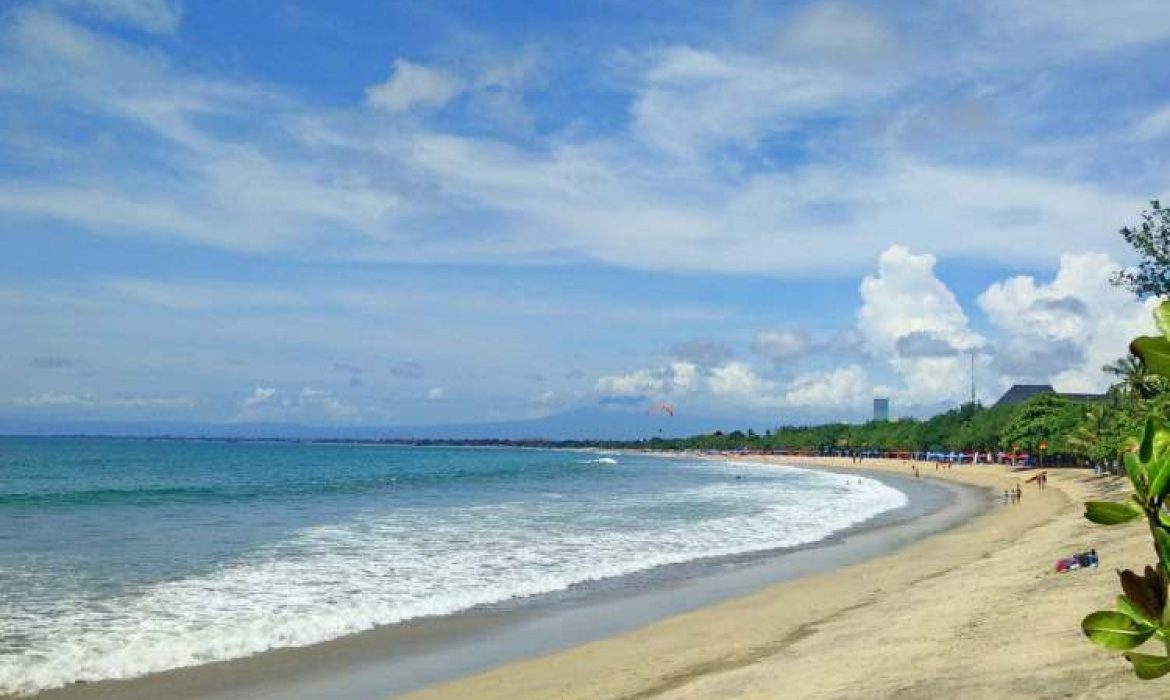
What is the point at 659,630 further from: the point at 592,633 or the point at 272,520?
the point at 272,520

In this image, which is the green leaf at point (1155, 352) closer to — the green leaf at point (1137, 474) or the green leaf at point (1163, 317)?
the green leaf at point (1163, 317)

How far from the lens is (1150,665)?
9.02 feet

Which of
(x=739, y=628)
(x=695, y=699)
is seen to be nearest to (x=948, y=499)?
(x=739, y=628)

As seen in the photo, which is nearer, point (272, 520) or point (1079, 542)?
point (1079, 542)

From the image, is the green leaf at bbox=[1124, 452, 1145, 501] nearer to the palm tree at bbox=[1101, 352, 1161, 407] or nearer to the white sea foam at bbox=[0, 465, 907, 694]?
the white sea foam at bbox=[0, 465, 907, 694]

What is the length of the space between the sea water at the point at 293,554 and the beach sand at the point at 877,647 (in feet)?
14.6

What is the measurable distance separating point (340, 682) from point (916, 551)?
18696 millimetres

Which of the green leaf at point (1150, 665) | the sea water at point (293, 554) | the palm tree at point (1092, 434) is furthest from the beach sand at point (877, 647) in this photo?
the palm tree at point (1092, 434)

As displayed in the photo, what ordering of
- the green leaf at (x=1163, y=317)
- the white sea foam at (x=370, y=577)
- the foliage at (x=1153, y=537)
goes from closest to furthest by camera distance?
the green leaf at (x=1163, y=317), the foliage at (x=1153, y=537), the white sea foam at (x=370, y=577)

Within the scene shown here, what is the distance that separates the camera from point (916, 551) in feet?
87.6

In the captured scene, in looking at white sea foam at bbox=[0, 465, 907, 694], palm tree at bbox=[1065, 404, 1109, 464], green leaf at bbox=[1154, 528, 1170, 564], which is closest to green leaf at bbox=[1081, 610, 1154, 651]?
green leaf at bbox=[1154, 528, 1170, 564]

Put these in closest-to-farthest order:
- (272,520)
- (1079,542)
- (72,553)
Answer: (1079,542)
(72,553)
(272,520)

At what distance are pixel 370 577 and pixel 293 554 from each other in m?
5.10

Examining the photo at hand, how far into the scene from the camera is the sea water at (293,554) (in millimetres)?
14914
